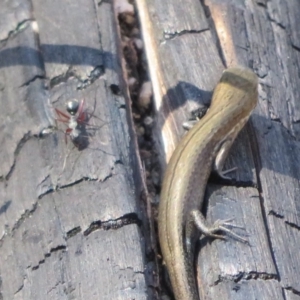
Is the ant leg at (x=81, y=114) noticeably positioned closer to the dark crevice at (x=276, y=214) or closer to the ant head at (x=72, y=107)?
the ant head at (x=72, y=107)

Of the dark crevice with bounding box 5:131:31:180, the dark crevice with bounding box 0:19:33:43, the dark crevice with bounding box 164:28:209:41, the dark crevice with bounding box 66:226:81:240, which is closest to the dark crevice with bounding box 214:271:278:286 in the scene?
the dark crevice with bounding box 66:226:81:240

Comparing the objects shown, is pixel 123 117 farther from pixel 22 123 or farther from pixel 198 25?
pixel 198 25

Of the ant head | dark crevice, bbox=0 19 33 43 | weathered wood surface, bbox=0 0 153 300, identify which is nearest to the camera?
weathered wood surface, bbox=0 0 153 300

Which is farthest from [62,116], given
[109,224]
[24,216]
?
[109,224]

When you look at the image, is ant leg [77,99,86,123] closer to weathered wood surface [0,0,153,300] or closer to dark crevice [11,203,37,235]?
weathered wood surface [0,0,153,300]

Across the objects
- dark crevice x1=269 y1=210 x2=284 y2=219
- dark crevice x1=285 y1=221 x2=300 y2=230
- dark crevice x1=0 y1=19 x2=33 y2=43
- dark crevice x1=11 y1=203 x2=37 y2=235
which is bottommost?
dark crevice x1=285 y1=221 x2=300 y2=230

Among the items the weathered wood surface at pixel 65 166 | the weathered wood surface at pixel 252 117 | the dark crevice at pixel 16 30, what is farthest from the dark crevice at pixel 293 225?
the dark crevice at pixel 16 30

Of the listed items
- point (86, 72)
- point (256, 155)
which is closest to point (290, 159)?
point (256, 155)

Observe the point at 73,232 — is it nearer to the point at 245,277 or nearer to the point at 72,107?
the point at 72,107

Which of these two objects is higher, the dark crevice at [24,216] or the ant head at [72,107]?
the ant head at [72,107]
